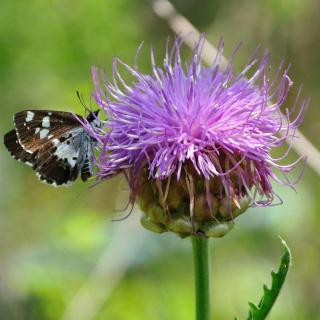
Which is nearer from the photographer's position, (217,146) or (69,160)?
(217,146)

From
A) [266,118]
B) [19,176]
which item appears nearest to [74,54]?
[19,176]


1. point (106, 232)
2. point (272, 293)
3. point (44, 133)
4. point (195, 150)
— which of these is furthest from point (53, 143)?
point (106, 232)

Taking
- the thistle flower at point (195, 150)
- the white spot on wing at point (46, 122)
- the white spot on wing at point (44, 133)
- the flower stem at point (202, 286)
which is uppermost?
the white spot on wing at point (46, 122)

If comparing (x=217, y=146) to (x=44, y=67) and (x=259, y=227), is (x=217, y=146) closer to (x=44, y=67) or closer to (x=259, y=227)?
(x=259, y=227)

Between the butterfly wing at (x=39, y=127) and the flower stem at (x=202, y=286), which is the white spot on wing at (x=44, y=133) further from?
the flower stem at (x=202, y=286)

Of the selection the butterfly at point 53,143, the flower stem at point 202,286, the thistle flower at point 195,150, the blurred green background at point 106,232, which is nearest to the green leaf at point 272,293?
the flower stem at point 202,286

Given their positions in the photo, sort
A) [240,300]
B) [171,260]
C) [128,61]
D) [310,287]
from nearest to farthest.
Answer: [310,287] → [240,300] → [171,260] → [128,61]

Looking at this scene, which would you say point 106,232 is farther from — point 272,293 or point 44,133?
point 272,293

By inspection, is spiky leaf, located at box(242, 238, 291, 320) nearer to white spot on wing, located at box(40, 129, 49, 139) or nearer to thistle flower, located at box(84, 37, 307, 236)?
thistle flower, located at box(84, 37, 307, 236)
